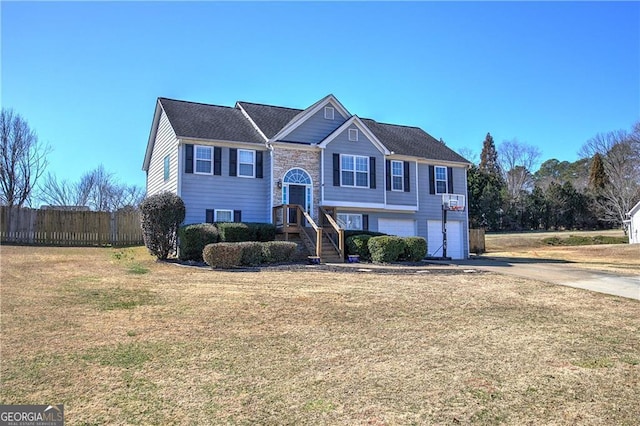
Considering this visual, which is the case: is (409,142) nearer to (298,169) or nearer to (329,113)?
(329,113)

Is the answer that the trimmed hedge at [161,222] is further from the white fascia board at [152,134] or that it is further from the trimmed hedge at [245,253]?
the white fascia board at [152,134]

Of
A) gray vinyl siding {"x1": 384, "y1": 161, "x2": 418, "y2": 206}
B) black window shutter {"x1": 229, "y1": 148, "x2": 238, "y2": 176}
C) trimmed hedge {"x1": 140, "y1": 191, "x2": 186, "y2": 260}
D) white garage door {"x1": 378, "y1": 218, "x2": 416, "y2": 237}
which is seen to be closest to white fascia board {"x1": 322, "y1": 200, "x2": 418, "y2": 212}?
gray vinyl siding {"x1": 384, "y1": 161, "x2": 418, "y2": 206}

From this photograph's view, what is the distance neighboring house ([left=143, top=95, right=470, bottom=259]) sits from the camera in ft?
68.1

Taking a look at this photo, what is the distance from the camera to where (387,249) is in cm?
1780

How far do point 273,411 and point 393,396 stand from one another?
1.32 meters

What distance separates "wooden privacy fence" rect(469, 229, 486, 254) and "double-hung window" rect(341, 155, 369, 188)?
45.8ft

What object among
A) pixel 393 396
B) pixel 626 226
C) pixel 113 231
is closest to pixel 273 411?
pixel 393 396

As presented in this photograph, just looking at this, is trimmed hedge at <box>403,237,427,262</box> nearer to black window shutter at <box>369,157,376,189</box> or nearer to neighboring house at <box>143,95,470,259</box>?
neighboring house at <box>143,95,470,259</box>

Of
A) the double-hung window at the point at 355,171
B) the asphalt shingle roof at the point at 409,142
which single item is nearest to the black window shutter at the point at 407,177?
the asphalt shingle roof at the point at 409,142

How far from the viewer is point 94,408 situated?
15.7 feet

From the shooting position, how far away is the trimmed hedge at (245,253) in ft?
47.5

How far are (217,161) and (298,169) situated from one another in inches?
146

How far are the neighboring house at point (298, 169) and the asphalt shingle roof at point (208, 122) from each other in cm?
5

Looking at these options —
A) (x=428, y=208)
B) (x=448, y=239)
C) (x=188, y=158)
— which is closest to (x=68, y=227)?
(x=188, y=158)
